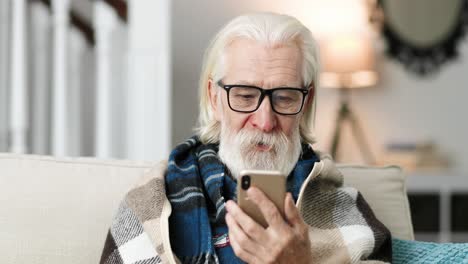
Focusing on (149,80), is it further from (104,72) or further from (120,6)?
(120,6)

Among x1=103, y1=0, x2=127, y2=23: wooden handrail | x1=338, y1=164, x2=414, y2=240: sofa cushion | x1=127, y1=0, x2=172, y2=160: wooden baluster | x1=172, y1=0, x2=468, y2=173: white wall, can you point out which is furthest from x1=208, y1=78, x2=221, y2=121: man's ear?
x1=172, y1=0, x2=468, y2=173: white wall

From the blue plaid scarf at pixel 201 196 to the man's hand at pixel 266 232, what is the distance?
0.84 feet

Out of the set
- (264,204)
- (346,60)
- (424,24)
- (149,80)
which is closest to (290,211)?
(264,204)

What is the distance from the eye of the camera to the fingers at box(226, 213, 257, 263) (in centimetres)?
129

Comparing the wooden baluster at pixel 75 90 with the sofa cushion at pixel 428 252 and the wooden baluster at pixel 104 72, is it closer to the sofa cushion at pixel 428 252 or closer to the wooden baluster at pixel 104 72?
the wooden baluster at pixel 104 72

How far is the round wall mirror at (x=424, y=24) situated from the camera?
4953 millimetres

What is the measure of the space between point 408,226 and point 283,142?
1.32 ft

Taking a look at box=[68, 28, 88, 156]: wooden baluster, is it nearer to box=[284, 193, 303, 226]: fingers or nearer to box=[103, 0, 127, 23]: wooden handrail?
box=[103, 0, 127, 23]: wooden handrail

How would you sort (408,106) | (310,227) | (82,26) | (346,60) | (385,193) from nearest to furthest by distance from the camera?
(310,227) → (385,193) → (82,26) → (346,60) → (408,106)

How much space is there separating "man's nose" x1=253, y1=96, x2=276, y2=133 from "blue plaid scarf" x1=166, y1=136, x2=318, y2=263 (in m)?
0.13

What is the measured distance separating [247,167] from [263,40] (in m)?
0.26

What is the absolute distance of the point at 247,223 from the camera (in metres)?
1.29

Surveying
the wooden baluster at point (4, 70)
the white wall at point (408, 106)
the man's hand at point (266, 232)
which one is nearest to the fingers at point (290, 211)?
the man's hand at point (266, 232)

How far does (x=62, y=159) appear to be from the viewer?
1.81 m
